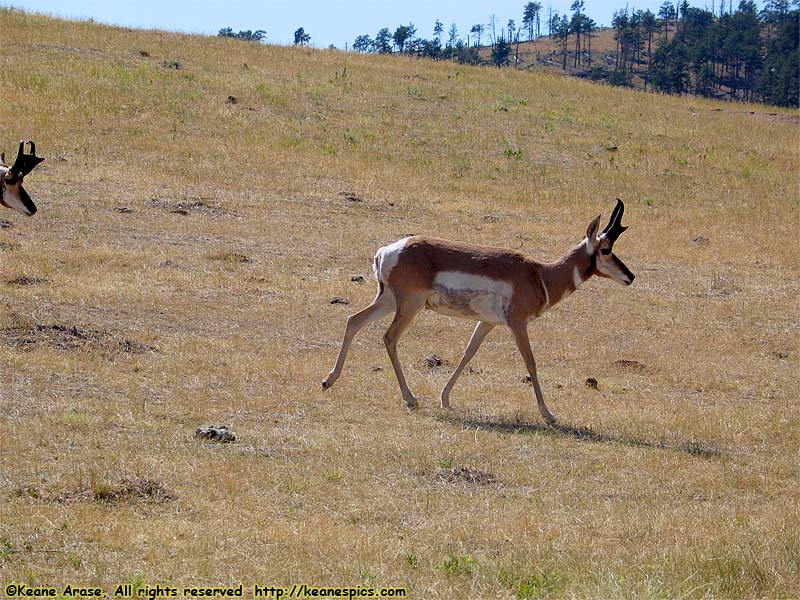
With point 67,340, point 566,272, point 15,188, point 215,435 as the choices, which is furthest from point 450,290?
point 15,188

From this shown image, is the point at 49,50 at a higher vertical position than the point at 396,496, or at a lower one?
higher

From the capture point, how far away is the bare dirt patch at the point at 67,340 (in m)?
11.7

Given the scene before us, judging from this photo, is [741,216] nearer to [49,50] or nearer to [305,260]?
[305,260]

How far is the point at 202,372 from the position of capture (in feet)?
37.6

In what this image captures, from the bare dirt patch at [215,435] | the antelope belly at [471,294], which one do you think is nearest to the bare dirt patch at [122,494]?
the bare dirt patch at [215,435]

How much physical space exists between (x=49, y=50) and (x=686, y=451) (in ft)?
92.9

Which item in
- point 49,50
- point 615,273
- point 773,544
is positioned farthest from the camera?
point 49,50

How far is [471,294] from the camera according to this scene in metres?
11.4

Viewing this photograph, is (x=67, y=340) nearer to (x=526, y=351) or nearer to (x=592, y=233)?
(x=526, y=351)

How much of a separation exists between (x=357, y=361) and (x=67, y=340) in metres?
3.25

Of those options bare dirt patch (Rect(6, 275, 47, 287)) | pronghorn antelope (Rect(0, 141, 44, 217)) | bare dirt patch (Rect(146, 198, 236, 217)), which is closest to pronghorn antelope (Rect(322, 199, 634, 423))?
pronghorn antelope (Rect(0, 141, 44, 217))

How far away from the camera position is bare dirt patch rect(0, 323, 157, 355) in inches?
460

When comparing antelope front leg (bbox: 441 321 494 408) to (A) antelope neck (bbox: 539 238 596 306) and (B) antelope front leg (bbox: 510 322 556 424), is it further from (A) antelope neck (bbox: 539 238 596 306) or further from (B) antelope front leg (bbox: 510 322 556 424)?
(A) antelope neck (bbox: 539 238 596 306)

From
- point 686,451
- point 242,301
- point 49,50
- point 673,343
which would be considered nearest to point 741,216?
point 673,343
